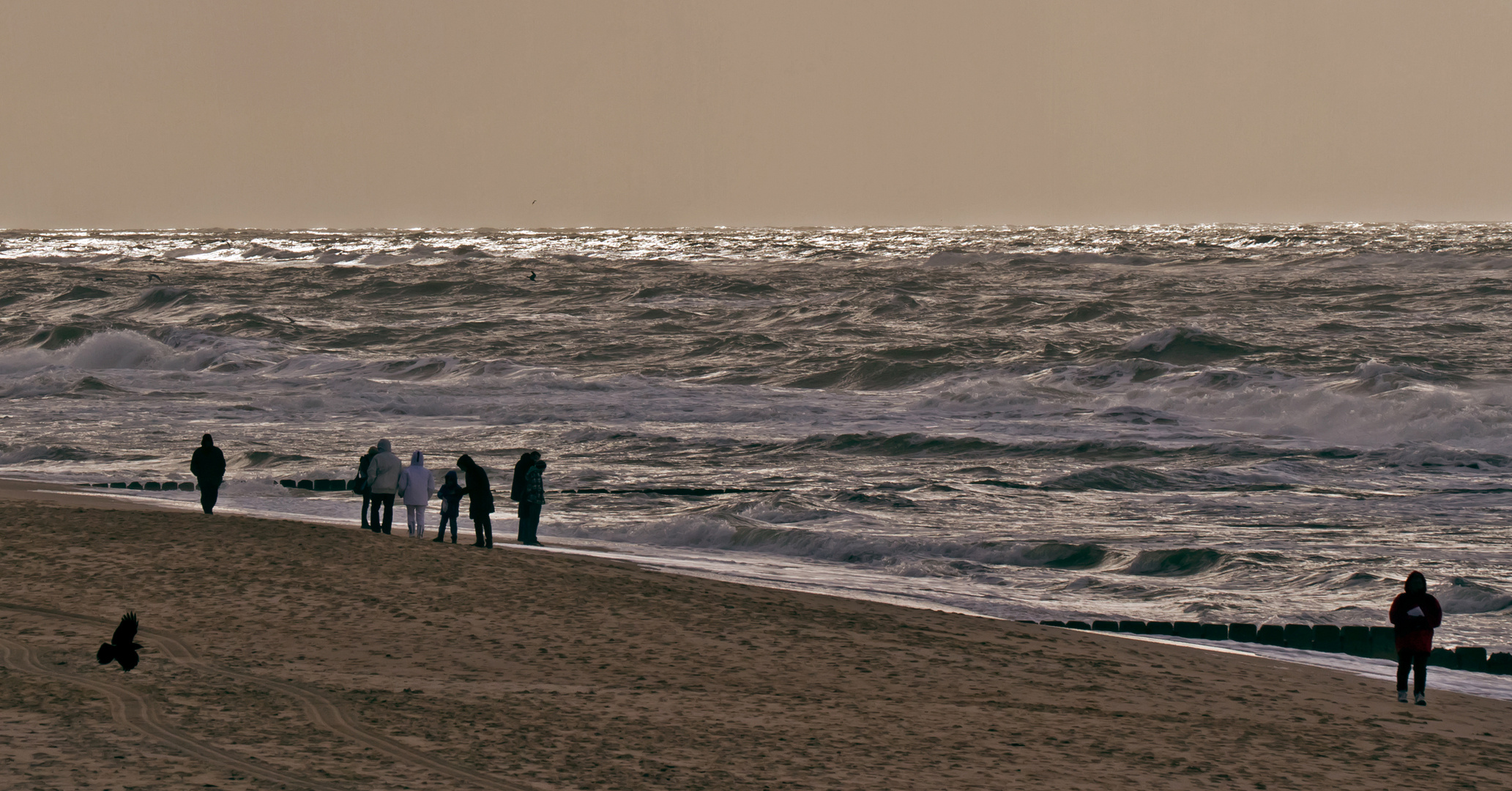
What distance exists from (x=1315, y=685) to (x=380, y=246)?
13904 cm

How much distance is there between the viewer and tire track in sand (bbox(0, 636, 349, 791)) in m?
6.94

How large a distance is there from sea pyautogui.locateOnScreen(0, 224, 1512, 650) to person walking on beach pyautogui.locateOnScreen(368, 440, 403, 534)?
1.28 metres

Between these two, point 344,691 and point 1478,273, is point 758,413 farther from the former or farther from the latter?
point 1478,273

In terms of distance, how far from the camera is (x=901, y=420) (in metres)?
31.3

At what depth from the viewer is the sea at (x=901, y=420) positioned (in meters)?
16.2

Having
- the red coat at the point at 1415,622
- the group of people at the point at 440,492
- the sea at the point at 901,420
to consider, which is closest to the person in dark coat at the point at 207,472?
the sea at the point at 901,420

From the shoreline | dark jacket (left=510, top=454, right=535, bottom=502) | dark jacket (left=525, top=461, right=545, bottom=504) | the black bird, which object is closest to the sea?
the shoreline

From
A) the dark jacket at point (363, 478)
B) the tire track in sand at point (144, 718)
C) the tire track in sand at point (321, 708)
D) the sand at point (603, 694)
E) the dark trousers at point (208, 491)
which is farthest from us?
the dark trousers at point (208, 491)

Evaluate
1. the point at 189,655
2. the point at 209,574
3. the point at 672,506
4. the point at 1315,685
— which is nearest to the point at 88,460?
the point at 672,506

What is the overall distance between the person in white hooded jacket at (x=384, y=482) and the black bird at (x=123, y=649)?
717cm

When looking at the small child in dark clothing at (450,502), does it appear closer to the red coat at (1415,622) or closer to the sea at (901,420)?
the sea at (901,420)

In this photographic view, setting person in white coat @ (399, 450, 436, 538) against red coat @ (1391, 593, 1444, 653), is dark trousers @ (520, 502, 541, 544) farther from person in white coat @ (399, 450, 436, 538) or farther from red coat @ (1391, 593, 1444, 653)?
red coat @ (1391, 593, 1444, 653)

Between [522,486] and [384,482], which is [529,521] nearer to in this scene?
[522,486]

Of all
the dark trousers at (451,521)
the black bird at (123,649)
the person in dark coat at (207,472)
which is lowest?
the black bird at (123,649)
